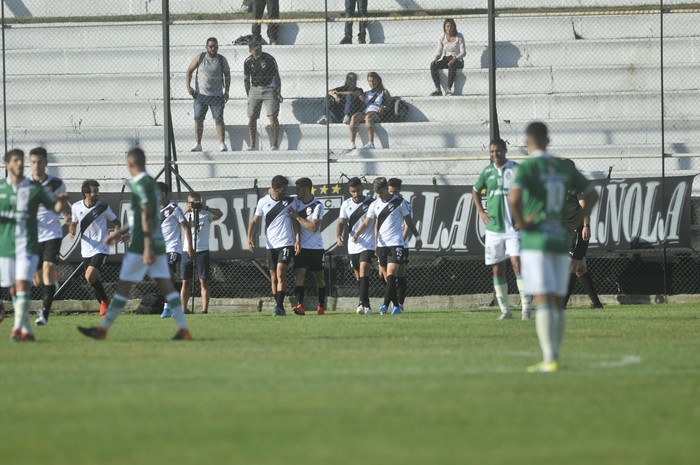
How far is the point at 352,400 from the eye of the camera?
8.12 m

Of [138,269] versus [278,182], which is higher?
[278,182]

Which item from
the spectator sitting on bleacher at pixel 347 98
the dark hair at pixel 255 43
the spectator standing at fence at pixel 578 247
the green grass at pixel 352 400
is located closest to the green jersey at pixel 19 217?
the green grass at pixel 352 400

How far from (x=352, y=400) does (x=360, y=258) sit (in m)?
12.3

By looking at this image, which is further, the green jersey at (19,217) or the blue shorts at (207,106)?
the blue shorts at (207,106)

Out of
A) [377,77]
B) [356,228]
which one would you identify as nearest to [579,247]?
[356,228]

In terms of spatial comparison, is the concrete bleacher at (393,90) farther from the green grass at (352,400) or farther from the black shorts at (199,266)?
the green grass at (352,400)

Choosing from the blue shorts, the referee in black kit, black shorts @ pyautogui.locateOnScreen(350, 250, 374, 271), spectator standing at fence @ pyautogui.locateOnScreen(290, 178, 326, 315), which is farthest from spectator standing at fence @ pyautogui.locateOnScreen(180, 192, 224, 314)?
the referee in black kit

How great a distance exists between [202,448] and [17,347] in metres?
6.80

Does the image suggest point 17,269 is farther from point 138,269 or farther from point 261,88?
point 261,88

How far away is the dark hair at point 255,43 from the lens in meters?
24.9

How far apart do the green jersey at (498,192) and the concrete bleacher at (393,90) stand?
686 centimetres

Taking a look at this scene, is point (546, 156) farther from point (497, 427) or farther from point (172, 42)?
point (172, 42)

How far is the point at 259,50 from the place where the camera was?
81.2 feet

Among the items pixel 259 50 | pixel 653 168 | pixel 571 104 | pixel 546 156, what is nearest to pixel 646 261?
pixel 653 168
